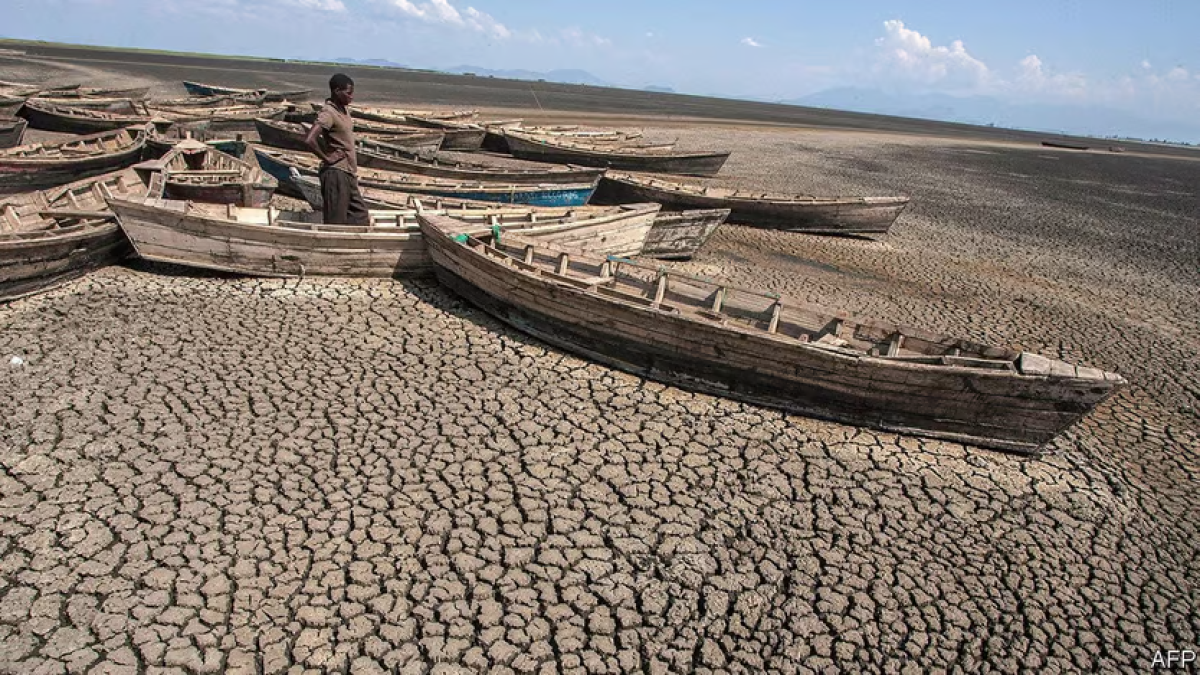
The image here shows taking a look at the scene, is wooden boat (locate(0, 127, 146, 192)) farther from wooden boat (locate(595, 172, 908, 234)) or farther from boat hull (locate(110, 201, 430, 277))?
wooden boat (locate(595, 172, 908, 234))

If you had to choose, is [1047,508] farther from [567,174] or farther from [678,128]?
[678,128]

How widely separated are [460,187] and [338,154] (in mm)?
4412

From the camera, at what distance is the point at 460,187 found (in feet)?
46.8

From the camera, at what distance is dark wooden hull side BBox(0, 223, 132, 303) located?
8.59 m

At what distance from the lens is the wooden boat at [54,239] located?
28.5 feet

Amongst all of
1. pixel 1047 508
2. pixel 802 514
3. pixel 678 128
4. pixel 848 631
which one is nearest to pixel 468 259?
pixel 802 514

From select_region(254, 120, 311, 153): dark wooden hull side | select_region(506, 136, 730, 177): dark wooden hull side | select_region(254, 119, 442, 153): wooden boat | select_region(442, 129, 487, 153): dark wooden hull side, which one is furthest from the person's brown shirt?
select_region(442, 129, 487, 153): dark wooden hull side

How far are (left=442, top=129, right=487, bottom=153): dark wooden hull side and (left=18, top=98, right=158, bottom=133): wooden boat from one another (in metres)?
9.58

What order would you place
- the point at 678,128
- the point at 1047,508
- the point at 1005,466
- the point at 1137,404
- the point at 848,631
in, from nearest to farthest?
the point at 848,631
the point at 1047,508
the point at 1005,466
the point at 1137,404
the point at 678,128

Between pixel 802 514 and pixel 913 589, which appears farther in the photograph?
pixel 802 514

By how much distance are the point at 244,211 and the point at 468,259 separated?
16.5 feet

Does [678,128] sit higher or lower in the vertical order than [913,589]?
higher

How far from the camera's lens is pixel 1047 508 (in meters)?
6.74

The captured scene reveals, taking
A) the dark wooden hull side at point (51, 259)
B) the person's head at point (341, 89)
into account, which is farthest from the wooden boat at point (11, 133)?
the person's head at point (341, 89)
